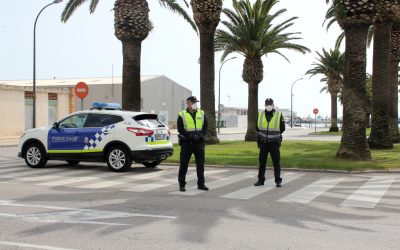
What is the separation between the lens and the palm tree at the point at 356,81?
16062 millimetres

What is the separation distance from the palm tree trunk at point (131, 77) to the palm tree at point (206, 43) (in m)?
6.05

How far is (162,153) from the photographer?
44.7 feet

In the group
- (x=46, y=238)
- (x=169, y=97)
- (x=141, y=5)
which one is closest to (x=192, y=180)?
(x=46, y=238)

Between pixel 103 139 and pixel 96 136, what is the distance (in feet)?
0.73

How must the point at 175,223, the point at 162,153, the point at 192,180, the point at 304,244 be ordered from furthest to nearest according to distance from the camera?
the point at 162,153 → the point at 192,180 → the point at 175,223 → the point at 304,244

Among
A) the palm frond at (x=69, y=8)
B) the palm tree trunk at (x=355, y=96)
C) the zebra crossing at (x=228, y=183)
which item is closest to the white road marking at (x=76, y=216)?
the zebra crossing at (x=228, y=183)

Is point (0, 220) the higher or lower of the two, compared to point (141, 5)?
lower

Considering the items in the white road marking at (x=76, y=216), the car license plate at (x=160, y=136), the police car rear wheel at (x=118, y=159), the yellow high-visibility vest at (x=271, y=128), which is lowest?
the white road marking at (x=76, y=216)

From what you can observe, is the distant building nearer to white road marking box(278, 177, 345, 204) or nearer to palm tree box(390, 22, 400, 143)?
palm tree box(390, 22, 400, 143)

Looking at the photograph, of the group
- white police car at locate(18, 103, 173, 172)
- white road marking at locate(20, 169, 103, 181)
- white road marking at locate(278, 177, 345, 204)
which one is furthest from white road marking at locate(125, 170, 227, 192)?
white road marking at locate(278, 177, 345, 204)

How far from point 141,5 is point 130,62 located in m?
2.37

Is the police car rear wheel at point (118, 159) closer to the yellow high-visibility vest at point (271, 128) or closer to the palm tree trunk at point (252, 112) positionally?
the yellow high-visibility vest at point (271, 128)

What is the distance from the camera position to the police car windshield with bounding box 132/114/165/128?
44.4 feet

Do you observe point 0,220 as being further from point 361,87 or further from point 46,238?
point 361,87
